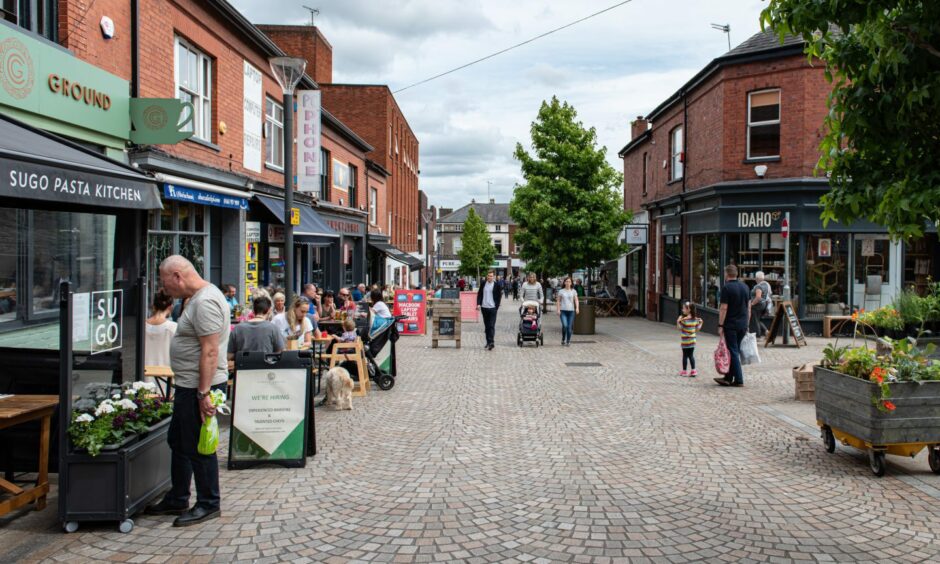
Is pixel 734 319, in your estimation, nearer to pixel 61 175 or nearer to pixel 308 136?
pixel 61 175

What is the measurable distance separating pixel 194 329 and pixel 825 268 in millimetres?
17765

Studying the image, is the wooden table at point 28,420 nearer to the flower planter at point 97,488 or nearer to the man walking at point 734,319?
the flower planter at point 97,488

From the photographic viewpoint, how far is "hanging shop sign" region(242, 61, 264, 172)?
1585 centimetres

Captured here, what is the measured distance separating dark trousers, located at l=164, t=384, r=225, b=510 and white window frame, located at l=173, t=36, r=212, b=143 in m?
9.13

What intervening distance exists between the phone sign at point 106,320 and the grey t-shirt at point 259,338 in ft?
6.83

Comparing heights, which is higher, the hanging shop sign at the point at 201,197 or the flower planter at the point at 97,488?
the hanging shop sign at the point at 201,197

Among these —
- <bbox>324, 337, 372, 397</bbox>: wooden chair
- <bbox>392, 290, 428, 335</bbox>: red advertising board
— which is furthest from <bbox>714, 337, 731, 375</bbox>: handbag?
<bbox>392, 290, 428, 335</bbox>: red advertising board

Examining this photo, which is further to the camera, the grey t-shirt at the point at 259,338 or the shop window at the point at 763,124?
the shop window at the point at 763,124

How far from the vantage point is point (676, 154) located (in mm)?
24766

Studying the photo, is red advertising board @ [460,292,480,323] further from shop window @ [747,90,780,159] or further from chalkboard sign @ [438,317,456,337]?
shop window @ [747,90,780,159]

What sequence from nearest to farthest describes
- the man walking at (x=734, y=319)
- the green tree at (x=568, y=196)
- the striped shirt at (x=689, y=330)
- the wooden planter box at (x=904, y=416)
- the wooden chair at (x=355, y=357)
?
the wooden planter box at (x=904, y=416) < the wooden chair at (x=355, y=357) < the man walking at (x=734, y=319) < the striped shirt at (x=689, y=330) < the green tree at (x=568, y=196)

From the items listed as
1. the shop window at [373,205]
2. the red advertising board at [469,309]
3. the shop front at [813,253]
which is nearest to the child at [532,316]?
the shop front at [813,253]

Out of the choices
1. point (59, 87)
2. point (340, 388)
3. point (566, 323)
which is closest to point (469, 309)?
point (566, 323)

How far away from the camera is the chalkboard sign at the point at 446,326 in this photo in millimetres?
17297
